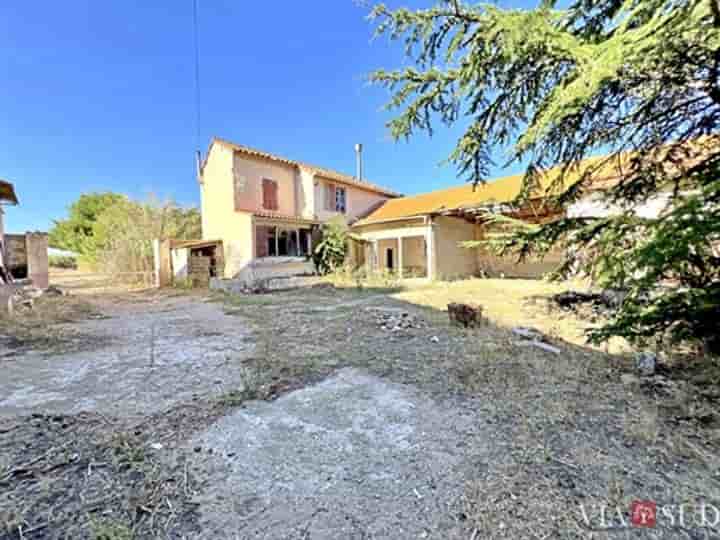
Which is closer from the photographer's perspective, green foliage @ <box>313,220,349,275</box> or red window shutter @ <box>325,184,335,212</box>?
green foliage @ <box>313,220,349,275</box>

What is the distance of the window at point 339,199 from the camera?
60.1 feet

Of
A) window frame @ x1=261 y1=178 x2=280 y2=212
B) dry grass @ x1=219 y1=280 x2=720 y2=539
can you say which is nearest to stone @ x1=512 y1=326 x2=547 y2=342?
dry grass @ x1=219 y1=280 x2=720 y2=539

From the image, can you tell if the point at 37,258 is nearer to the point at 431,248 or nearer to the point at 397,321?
the point at 397,321

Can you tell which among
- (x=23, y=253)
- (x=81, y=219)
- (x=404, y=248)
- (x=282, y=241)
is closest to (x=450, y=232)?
(x=404, y=248)

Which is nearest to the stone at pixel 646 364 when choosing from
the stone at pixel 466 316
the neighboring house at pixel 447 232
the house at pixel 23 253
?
the stone at pixel 466 316

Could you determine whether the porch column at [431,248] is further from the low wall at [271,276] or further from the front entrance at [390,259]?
the low wall at [271,276]

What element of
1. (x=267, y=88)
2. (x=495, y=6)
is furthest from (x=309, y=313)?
(x=267, y=88)

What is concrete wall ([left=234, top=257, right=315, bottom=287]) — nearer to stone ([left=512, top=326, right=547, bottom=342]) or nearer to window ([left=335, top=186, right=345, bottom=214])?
window ([left=335, top=186, right=345, bottom=214])

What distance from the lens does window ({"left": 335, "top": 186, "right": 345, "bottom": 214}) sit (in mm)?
18312

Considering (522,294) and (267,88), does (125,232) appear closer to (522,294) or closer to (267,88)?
(267,88)

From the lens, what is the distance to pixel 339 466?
89.1 inches

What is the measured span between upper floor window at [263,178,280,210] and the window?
3.24 metres

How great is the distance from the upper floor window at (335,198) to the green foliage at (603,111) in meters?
12.6

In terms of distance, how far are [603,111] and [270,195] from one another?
14246 mm
